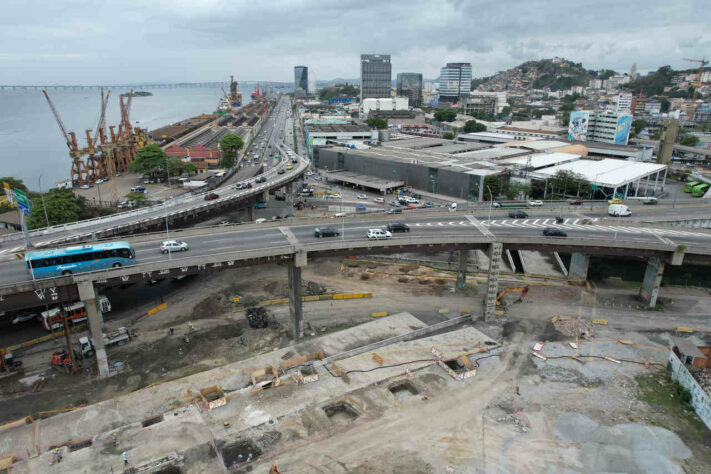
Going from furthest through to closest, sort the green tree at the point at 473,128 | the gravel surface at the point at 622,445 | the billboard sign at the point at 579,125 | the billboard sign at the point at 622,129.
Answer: the green tree at the point at 473,128
the billboard sign at the point at 579,125
the billboard sign at the point at 622,129
the gravel surface at the point at 622,445

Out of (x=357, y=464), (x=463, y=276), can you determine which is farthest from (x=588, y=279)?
(x=357, y=464)

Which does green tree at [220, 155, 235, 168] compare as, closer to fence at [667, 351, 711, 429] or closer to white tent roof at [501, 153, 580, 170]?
white tent roof at [501, 153, 580, 170]

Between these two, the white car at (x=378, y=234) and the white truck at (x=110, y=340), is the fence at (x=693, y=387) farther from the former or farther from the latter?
the white truck at (x=110, y=340)

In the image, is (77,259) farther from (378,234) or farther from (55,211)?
(55,211)

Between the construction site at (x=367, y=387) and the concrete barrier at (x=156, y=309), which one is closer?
the construction site at (x=367, y=387)

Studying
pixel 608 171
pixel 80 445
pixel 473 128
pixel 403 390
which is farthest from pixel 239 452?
pixel 473 128

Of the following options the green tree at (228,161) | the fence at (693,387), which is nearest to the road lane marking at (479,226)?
the fence at (693,387)

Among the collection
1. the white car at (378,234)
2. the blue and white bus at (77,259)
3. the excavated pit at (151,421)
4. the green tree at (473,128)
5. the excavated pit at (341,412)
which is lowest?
the excavated pit at (341,412)
